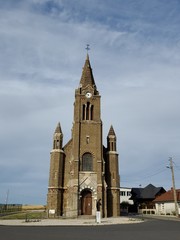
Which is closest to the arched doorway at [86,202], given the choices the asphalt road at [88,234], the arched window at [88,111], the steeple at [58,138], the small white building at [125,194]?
Result: the steeple at [58,138]

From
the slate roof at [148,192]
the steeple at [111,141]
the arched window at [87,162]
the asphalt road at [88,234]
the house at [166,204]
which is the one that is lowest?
the asphalt road at [88,234]

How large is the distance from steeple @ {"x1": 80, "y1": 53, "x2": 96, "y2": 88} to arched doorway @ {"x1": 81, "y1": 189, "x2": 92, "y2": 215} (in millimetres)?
19002

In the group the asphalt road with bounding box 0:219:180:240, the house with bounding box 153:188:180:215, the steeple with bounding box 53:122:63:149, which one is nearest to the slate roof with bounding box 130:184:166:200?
the house with bounding box 153:188:180:215

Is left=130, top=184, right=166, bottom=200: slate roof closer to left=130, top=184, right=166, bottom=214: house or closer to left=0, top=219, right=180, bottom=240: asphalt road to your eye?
left=130, top=184, right=166, bottom=214: house

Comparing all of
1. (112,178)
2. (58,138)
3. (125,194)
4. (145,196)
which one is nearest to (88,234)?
(112,178)

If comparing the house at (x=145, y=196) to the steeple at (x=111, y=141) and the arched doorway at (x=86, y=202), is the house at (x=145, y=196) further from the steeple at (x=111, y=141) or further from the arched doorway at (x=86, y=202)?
the arched doorway at (x=86, y=202)

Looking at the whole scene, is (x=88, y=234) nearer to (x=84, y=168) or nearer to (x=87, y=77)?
(x=84, y=168)

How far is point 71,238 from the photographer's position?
1475cm

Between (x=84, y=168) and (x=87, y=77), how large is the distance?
18.0 m

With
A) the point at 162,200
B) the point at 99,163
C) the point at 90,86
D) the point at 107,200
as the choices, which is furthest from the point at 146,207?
the point at 90,86

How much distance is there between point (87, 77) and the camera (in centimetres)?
4944

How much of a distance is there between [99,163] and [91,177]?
8.20ft

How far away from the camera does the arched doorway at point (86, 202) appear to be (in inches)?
1517

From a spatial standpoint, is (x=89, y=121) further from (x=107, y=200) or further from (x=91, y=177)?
(x=107, y=200)
